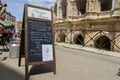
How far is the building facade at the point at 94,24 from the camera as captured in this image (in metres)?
14.3

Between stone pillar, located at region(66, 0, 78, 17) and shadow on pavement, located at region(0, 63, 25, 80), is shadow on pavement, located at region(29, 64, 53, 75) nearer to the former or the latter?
shadow on pavement, located at region(0, 63, 25, 80)

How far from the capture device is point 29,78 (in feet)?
15.1

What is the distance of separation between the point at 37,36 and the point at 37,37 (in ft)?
0.10

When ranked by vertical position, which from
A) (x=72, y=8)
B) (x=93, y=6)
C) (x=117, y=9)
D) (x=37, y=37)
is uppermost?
(x=72, y=8)

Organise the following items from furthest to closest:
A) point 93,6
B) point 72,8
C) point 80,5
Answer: point 80,5, point 72,8, point 93,6

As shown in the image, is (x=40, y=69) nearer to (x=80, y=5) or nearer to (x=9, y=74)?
(x=9, y=74)

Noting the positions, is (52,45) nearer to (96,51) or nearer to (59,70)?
(59,70)

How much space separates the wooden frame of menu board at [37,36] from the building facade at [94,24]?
642cm

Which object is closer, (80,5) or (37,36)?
(37,36)

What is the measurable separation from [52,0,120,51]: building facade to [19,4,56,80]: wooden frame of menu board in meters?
6.42

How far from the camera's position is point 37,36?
477 cm

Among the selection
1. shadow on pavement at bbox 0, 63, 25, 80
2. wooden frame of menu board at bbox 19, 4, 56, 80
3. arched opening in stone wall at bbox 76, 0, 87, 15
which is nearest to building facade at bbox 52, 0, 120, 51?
arched opening in stone wall at bbox 76, 0, 87, 15

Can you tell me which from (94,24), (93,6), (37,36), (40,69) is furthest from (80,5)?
(37,36)

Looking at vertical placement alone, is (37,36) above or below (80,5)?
below
